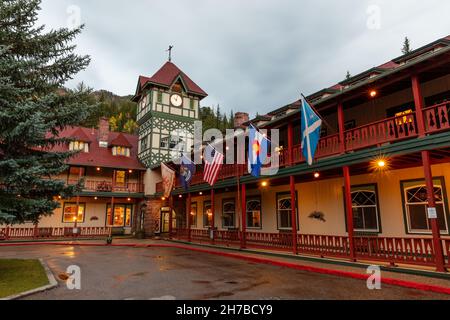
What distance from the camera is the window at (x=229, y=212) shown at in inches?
A: 859

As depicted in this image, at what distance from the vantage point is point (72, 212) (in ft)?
90.5

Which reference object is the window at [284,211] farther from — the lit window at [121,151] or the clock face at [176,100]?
the lit window at [121,151]

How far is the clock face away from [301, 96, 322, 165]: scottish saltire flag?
21237 millimetres

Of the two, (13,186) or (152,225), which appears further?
(152,225)

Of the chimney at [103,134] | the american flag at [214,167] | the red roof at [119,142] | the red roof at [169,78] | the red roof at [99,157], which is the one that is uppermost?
the red roof at [169,78]

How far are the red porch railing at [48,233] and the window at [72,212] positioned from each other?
1275 mm

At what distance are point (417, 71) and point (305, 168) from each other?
5.64 metres

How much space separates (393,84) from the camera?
1101 cm

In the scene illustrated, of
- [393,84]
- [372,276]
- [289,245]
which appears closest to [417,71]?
[393,84]

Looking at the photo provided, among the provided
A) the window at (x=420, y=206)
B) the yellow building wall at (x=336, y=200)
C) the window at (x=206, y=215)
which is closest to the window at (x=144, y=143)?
the window at (x=206, y=215)

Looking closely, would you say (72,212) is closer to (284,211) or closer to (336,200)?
(284,211)
